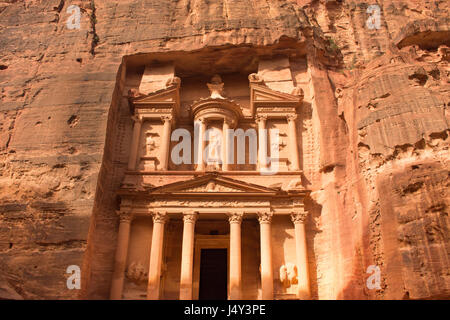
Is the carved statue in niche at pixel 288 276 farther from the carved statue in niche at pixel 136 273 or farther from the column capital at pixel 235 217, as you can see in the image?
the carved statue in niche at pixel 136 273

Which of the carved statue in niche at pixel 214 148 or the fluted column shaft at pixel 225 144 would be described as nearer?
the fluted column shaft at pixel 225 144

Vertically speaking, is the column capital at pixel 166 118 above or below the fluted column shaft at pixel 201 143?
above

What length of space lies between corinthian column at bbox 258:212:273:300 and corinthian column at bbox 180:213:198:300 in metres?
2.37

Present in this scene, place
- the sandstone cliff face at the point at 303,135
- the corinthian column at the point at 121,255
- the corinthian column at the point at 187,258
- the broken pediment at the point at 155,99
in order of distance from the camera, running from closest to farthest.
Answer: the sandstone cliff face at the point at 303,135
the corinthian column at the point at 187,258
the corinthian column at the point at 121,255
the broken pediment at the point at 155,99

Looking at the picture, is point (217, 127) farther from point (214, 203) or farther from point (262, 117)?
point (214, 203)

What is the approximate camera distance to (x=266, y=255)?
45.5 feet

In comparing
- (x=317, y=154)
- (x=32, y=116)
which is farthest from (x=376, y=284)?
(x=32, y=116)

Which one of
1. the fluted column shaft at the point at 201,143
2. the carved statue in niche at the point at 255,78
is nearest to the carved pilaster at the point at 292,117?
the carved statue in niche at the point at 255,78

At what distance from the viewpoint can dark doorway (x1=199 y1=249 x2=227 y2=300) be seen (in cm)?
1504

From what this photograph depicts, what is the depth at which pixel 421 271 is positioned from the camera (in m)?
9.70

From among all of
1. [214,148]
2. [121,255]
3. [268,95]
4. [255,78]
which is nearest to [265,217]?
[214,148]

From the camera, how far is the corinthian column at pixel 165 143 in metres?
16.2

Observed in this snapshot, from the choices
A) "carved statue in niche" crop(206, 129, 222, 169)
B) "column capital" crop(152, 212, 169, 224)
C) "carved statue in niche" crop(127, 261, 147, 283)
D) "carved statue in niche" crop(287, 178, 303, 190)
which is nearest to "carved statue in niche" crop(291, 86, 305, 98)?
"carved statue in niche" crop(206, 129, 222, 169)

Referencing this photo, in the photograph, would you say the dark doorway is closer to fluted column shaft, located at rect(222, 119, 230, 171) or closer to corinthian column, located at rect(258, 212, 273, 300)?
corinthian column, located at rect(258, 212, 273, 300)
